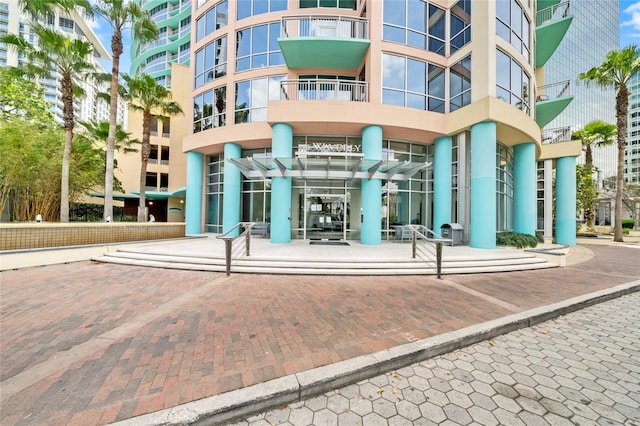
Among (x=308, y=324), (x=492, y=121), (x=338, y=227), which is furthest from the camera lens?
(x=338, y=227)

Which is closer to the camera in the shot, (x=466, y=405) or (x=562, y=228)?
(x=466, y=405)

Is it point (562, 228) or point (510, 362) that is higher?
point (562, 228)

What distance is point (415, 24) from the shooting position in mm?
12992

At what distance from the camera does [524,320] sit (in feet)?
13.8

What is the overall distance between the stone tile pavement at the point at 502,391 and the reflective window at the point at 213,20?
20.2 metres

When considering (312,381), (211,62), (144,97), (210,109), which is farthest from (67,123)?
(312,381)

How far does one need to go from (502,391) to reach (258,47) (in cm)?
1774

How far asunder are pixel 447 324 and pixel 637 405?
192 centimetres

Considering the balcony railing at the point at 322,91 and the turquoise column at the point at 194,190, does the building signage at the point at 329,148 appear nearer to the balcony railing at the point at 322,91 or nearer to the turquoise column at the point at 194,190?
the balcony railing at the point at 322,91

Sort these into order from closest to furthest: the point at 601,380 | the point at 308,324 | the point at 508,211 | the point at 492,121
Answer: 1. the point at 601,380
2. the point at 308,324
3. the point at 492,121
4. the point at 508,211

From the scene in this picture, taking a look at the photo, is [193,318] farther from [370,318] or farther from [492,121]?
[492,121]

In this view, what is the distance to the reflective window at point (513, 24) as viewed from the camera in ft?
39.9

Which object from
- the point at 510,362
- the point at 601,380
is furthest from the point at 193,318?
the point at 601,380

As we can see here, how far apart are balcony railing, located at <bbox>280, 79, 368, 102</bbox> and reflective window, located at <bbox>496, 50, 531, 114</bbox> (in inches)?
Result: 256
